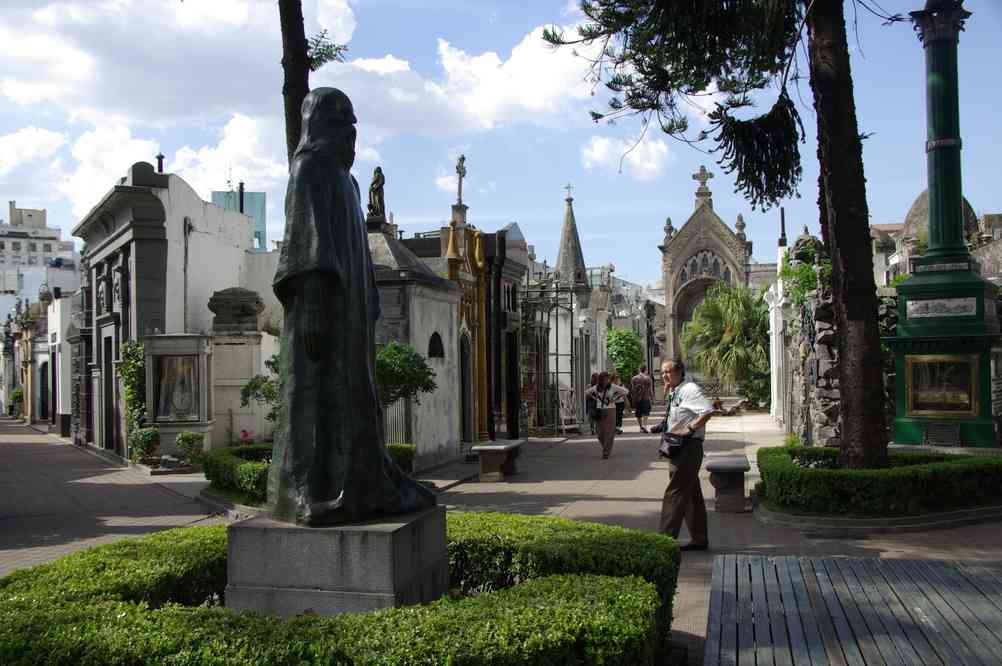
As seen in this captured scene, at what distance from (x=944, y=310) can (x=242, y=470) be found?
1070cm

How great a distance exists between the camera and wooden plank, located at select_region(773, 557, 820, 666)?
13.3 feet

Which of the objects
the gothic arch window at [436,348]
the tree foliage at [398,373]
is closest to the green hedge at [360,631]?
the tree foliage at [398,373]

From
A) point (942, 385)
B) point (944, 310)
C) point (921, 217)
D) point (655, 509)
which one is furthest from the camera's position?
point (921, 217)

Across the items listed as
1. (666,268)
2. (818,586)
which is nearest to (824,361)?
(818,586)

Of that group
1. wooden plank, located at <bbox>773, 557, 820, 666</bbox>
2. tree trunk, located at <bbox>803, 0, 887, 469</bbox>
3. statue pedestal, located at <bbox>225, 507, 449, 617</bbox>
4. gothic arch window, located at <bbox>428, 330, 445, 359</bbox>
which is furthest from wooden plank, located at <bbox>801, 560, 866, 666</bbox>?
gothic arch window, located at <bbox>428, 330, 445, 359</bbox>

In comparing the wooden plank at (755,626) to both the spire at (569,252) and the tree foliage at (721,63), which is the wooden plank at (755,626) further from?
the spire at (569,252)

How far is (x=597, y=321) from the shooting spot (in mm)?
38000

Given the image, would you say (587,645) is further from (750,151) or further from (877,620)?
(750,151)

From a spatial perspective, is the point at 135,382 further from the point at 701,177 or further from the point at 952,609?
the point at 701,177

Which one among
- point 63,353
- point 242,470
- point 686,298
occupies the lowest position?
point 242,470

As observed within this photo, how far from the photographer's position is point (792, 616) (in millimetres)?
4609

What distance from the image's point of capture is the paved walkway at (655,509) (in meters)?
7.84

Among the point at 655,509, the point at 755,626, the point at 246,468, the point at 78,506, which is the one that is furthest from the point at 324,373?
the point at 78,506

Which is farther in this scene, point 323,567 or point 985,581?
point 985,581
